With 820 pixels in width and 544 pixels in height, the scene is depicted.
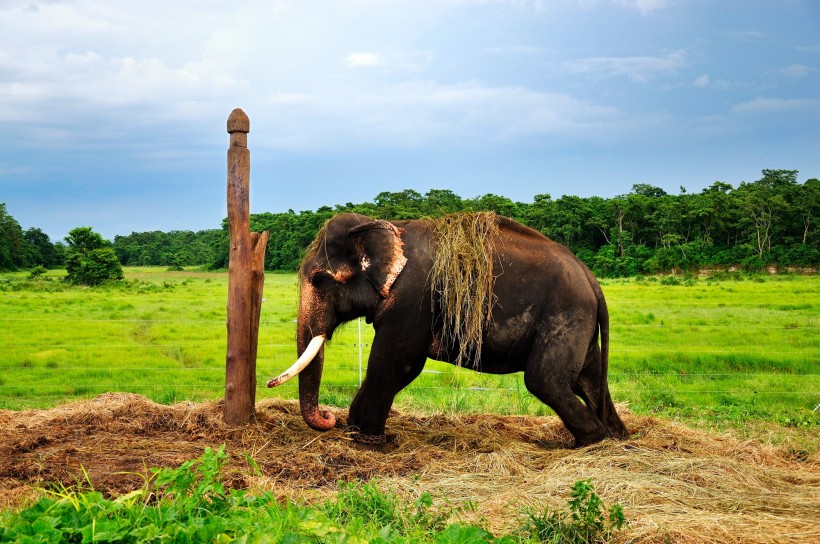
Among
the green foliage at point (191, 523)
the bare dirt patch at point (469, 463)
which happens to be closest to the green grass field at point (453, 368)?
the bare dirt patch at point (469, 463)

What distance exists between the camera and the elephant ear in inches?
285

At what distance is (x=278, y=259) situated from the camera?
27047mm

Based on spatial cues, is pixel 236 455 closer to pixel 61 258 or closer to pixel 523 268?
pixel 523 268

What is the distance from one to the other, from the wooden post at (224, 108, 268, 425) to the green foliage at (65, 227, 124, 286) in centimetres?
2671

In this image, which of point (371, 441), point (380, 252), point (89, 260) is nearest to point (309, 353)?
point (371, 441)

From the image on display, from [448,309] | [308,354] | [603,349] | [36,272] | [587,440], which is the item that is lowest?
[587,440]

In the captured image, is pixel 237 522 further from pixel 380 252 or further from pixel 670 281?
pixel 670 281

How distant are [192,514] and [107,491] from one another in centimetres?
185

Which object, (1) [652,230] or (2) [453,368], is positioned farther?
(1) [652,230]

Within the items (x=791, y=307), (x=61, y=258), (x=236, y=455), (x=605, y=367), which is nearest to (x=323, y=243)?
(x=236, y=455)

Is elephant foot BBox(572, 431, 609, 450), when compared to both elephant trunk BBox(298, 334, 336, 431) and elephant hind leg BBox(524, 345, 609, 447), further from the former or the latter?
elephant trunk BBox(298, 334, 336, 431)

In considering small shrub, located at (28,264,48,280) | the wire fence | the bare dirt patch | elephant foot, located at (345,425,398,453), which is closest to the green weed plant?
the bare dirt patch

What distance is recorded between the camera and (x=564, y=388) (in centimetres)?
713

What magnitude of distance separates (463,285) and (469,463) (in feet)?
4.93
